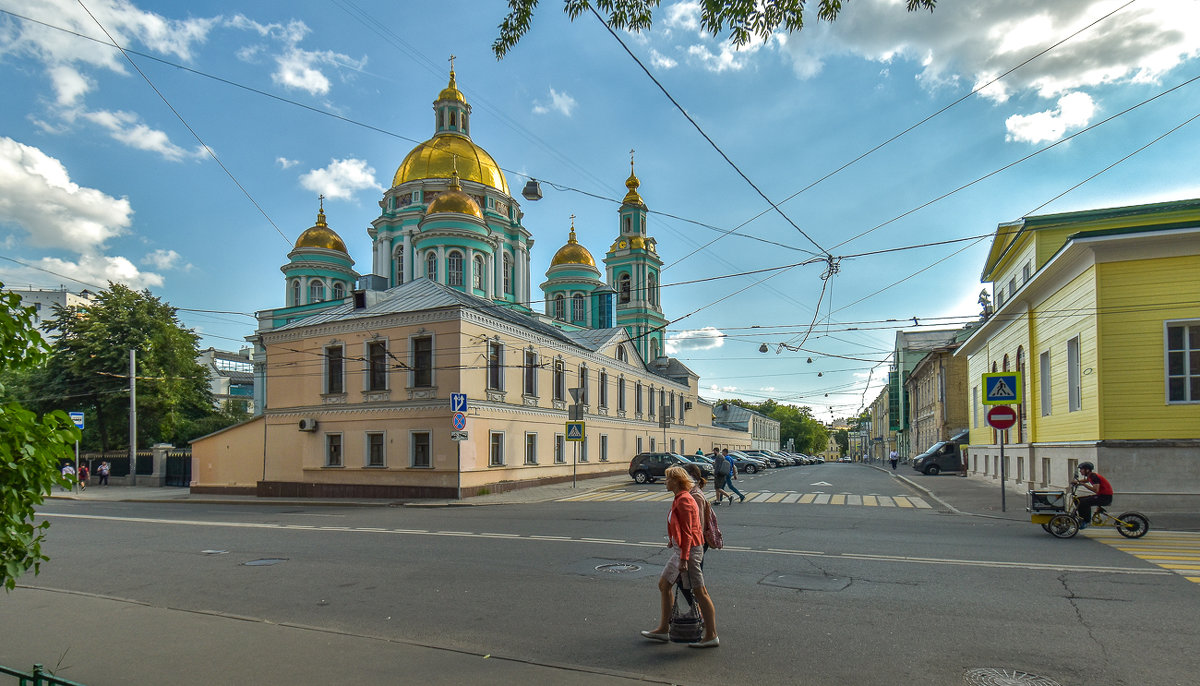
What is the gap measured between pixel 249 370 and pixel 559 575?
130822 millimetres

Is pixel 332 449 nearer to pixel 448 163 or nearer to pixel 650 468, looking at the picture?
pixel 650 468

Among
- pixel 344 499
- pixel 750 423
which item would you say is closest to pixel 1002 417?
pixel 344 499

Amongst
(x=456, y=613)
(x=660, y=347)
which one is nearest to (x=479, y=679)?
(x=456, y=613)

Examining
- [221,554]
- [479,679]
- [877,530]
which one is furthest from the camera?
[877,530]

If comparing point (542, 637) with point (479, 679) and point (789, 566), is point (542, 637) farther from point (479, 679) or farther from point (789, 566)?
point (789, 566)

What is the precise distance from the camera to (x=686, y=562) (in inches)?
250

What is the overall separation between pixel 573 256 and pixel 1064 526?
50800mm

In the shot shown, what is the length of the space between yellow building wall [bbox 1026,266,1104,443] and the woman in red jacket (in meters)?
15.2

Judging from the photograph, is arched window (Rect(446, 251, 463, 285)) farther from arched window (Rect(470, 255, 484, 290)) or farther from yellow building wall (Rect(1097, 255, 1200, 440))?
yellow building wall (Rect(1097, 255, 1200, 440))

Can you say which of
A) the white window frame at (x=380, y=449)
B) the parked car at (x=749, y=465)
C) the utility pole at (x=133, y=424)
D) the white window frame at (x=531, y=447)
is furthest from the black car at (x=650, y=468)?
the utility pole at (x=133, y=424)

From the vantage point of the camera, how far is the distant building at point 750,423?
86169 mm

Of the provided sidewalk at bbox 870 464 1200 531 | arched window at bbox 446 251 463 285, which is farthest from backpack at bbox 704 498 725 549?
arched window at bbox 446 251 463 285

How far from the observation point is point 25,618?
7.67 meters

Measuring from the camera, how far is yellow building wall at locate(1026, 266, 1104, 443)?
57.3 ft
